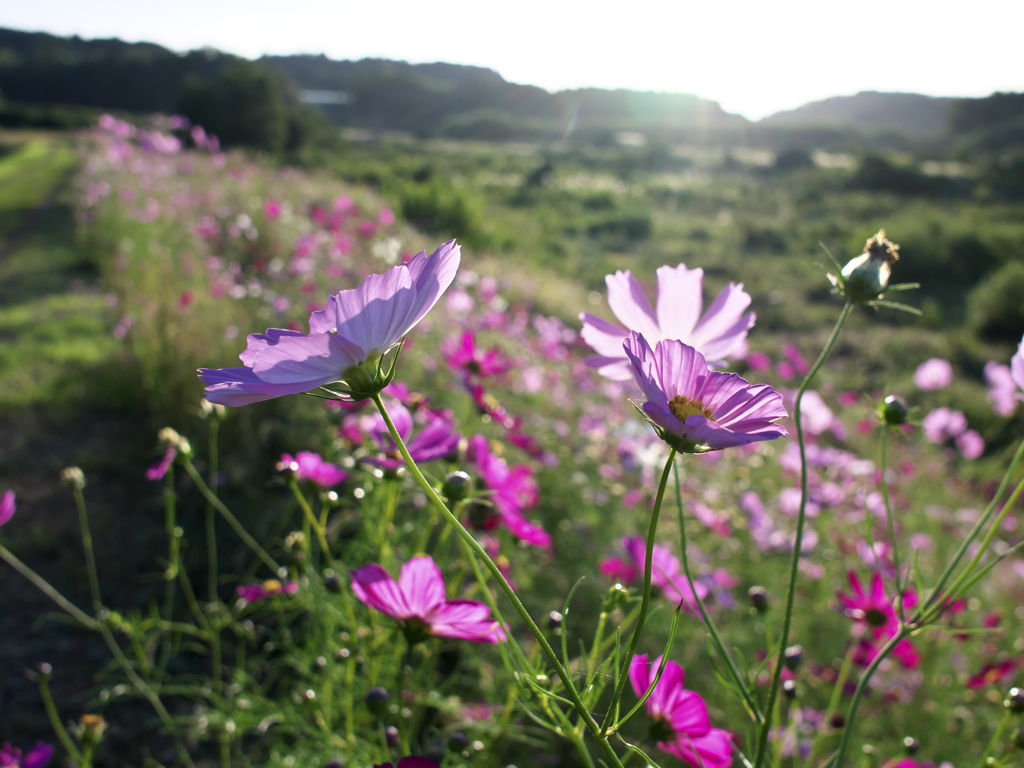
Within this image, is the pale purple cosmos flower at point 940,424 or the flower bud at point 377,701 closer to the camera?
the flower bud at point 377,701

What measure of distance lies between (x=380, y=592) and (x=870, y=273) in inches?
19.0

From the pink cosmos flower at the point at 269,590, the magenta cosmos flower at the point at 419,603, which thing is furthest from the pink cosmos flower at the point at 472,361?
the magenta cosmos flower at the point at 419,603

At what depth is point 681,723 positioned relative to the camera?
1.69ft

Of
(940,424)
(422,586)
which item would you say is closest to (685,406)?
(422,586)

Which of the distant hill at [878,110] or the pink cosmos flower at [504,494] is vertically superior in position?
the distant hill at [878,110]

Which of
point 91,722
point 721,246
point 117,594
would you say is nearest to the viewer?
point 91,722

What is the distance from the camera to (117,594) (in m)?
1.91

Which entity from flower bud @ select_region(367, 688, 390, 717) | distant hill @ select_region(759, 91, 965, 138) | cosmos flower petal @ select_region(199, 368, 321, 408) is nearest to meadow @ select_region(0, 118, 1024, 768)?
flower bud @ select_region(367, 688, 390, 717)

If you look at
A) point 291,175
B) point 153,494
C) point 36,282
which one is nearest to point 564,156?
point 291,175

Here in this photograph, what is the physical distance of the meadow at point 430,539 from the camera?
2.26ft

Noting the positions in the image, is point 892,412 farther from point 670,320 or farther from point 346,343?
point 346,343

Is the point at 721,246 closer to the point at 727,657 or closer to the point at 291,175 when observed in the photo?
the point at 291,175

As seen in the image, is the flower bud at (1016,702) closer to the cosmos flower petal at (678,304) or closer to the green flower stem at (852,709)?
the green flower stem at (852,709)

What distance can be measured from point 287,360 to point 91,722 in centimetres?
63
